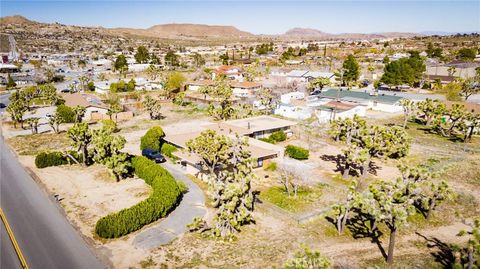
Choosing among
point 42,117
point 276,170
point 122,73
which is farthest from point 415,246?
point 122,73

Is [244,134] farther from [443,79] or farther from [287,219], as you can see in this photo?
[443,79]

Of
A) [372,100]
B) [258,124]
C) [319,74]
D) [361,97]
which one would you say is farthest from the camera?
[319,74]

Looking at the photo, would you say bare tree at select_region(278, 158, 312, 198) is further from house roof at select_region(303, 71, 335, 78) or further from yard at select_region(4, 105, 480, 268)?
house roof at select_region(303, 71, 335, 78)

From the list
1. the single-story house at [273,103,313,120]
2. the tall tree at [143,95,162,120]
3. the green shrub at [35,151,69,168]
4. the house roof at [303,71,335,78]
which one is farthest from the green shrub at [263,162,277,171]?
the house roof at [303,71,335,78]

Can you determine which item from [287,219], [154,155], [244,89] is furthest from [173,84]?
[287,219]

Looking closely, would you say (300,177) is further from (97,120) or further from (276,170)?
(97,120)

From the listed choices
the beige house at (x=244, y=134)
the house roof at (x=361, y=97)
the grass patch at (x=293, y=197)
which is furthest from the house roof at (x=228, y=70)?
the grass patch at (x=293, y=197)
